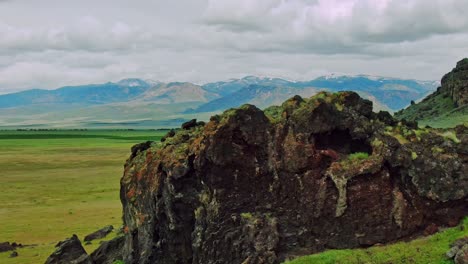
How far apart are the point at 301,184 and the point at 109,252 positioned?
17994mm

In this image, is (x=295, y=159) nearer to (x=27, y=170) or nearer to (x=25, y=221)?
(x=25, y=221)

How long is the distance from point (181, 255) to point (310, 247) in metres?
7.98

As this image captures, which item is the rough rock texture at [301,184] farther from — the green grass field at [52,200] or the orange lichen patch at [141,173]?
the green grass field at [52,200]

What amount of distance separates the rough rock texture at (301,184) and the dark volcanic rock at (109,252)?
21.2 ft

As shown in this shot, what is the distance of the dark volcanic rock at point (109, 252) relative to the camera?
3853 cm

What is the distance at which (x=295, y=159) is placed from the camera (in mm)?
28562

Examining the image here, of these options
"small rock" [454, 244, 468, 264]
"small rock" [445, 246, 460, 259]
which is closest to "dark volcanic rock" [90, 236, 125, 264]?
"small rock" [445, 246, 460, 259]

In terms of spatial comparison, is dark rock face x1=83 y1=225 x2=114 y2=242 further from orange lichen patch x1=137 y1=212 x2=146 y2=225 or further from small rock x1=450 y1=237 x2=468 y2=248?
small rock x1=450 y1=237 x2=468 y2=248

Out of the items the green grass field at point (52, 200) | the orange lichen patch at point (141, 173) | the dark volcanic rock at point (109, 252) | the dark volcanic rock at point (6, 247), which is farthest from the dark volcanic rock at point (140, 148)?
the dark volcanic rock at point (6, 247)

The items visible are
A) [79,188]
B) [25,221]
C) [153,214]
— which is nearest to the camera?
[153,214]

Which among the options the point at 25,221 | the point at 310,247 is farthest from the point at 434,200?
the point at 25,221

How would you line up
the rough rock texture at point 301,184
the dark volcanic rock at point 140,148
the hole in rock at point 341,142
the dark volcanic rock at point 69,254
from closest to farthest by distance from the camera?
1. the rough rock texture at point 301,184
2. the hole in rock at point 341,142
3. the dark volcanic rock at point 69,254
4. the dark volcanic rock at point 140,148

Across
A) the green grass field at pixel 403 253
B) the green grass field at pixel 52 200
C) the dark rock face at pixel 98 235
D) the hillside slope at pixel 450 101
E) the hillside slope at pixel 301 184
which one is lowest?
the green grass field at pixel 52 200

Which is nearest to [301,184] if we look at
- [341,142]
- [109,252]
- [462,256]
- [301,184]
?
[301,184]
